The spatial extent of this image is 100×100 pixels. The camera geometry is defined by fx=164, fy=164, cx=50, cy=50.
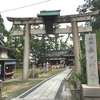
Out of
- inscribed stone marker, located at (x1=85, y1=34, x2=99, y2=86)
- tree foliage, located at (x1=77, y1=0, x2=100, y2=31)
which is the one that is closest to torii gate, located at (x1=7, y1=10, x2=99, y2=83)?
inscribed stone marker, located at (x1=85, y1=34, x2=99, y2=86)

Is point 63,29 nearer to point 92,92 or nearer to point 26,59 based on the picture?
point 26,59

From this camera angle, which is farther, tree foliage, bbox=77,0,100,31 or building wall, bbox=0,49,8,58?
tree foliage, bbox=77,0,100,31

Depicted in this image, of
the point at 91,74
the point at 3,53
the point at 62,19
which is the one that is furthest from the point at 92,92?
the point at 3,53

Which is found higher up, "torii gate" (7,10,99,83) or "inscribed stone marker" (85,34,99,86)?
"torii gate" (7,10,99,83)

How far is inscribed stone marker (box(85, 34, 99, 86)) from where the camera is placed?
666 centimetres

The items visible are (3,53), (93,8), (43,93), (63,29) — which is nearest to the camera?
(43,93)

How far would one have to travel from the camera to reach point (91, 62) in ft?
22.5

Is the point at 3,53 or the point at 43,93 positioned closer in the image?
the point at 43,93

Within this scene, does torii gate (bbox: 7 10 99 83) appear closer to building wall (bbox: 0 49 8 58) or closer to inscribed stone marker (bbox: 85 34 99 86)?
building wall (bbox: 0 49 8 58)

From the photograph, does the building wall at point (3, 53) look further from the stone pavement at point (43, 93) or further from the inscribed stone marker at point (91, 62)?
the inscribed stone marker at point (91, 62)

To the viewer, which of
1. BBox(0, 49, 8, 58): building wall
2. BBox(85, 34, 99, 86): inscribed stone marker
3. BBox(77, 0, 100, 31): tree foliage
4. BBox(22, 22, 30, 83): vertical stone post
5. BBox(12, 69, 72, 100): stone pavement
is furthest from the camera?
BBox(77, 0, 100, 31): tree foliage

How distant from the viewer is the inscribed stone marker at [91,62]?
262 inches

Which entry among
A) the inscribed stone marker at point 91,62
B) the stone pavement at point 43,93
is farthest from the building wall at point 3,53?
the inscribed stone marker at point 91,62

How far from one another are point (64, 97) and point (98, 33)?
361cm
